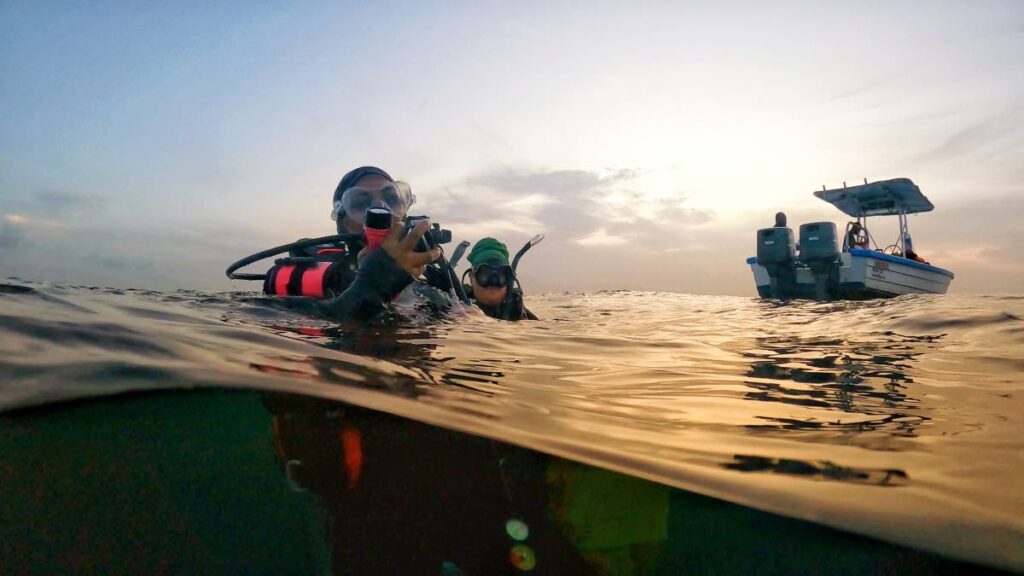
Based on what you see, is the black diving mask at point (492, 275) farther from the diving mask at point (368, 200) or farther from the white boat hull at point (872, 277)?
the white boat hull at point (872, 277)

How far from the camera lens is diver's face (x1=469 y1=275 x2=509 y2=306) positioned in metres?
7.41

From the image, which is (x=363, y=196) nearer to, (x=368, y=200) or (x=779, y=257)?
(x=368, y=200)

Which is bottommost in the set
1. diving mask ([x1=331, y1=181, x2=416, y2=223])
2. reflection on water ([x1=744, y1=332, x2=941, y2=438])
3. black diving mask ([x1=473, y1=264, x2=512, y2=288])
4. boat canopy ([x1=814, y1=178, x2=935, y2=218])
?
reflection on water ([x1=744, y1=332, x2=941, y2=438])

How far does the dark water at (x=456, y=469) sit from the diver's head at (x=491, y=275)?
4109 millimetres

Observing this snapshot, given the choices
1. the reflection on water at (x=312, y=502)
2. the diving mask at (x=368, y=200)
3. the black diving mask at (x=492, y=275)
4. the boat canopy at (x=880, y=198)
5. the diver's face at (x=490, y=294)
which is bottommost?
the reflection on water at (x=312, y=502)

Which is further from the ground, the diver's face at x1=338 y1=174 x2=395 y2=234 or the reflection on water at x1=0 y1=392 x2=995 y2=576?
the diver's face at x1=338 y1=174 x2=395 y2=234

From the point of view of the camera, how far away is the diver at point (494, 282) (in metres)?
7.38

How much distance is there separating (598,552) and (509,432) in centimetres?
64

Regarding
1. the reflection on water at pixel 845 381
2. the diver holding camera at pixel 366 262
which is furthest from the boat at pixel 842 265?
the diver holding camera at pixel 366 262

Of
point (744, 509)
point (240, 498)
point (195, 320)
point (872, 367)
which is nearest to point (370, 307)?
point (195, 320)

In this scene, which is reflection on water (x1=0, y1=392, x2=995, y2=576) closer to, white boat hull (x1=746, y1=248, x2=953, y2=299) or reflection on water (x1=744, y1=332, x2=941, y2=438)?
reflection on water (x1=744, y1=332, x2=941, y2=438)

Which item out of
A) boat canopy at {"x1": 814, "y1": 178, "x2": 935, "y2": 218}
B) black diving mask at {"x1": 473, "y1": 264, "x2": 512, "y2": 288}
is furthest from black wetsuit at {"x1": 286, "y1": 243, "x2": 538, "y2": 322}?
boat canopy at {"x1": 814, "y1": 178, "x2": 935, "y2": 218}

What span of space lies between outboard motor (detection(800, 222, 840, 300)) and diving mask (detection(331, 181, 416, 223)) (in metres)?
13.5

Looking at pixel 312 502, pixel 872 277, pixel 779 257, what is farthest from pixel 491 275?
pixel 872 277
